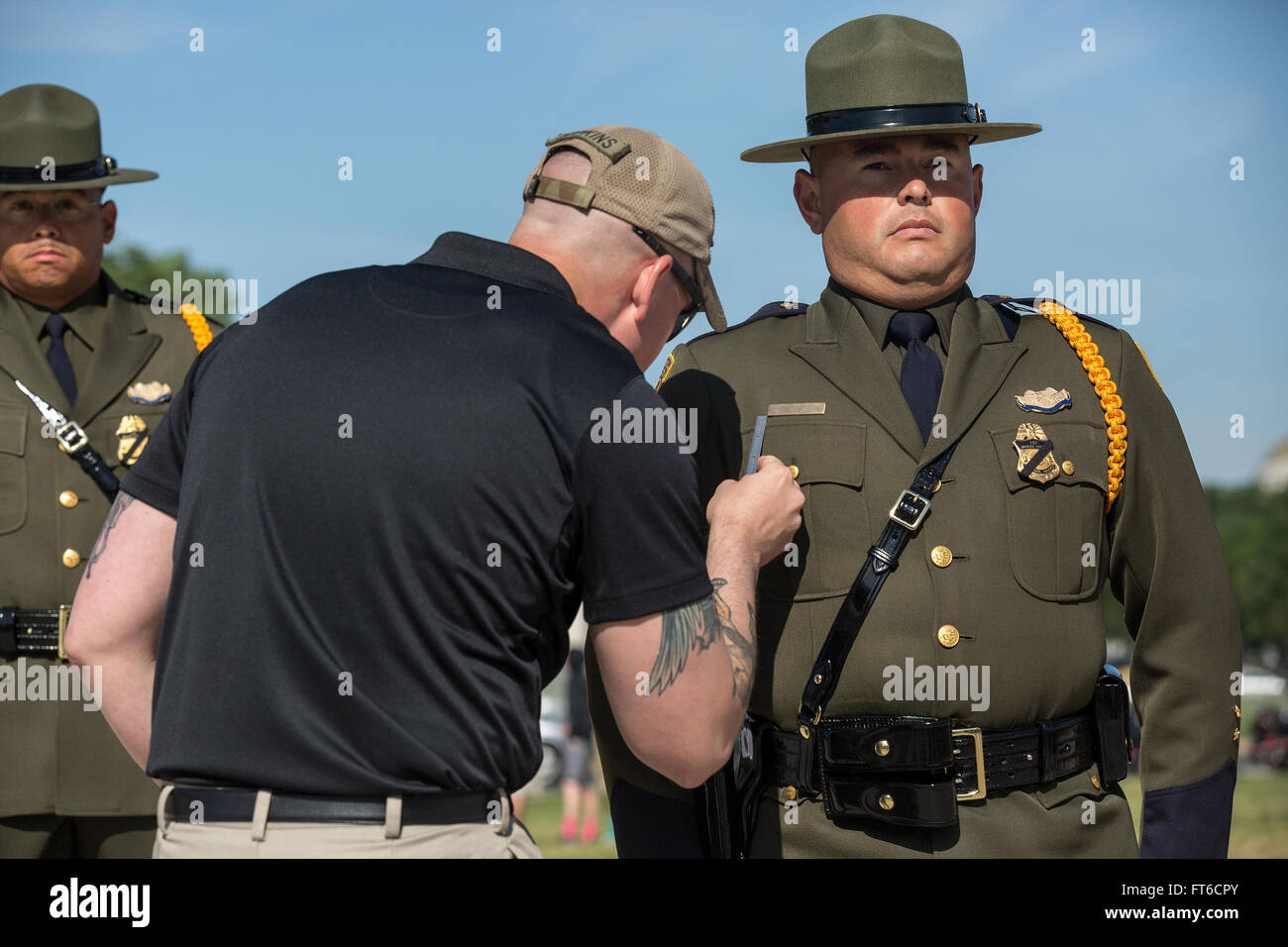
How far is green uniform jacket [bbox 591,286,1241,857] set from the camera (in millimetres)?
3307

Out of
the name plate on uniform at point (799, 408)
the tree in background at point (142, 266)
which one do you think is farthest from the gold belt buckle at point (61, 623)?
the tree in background at point (142, 266)

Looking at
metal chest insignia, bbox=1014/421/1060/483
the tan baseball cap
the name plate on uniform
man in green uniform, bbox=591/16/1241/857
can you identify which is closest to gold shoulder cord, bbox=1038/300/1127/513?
man in green uniform, bbox=591/16/1241/857

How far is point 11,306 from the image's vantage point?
5105 mm

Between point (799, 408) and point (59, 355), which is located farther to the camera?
point (59, 355)

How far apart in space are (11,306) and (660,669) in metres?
3.52

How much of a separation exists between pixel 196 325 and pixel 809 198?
2.67 metres

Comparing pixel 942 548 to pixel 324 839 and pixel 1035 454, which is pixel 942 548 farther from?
pixel 324 839

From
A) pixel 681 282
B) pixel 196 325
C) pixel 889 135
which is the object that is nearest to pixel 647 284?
pixel 681 282

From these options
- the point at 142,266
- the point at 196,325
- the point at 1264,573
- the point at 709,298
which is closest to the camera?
the point at 709,298

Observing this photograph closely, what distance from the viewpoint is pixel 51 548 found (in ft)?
15.9

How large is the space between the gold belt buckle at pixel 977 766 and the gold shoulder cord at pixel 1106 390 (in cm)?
68
